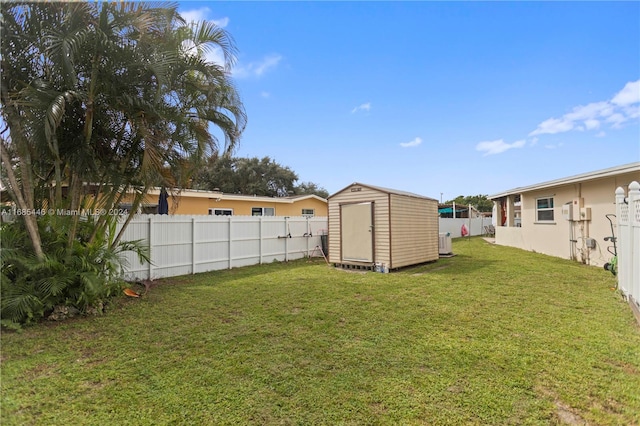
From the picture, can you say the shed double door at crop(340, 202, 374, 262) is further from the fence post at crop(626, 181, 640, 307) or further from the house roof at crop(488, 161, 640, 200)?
the house roof at crop(488, 161, 640, 200)

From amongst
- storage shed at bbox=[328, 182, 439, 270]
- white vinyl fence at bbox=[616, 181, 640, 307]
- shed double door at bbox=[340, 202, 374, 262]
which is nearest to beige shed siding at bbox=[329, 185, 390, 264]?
storage shed at bbox=[328, 182, 439, 270]

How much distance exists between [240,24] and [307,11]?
204 cm

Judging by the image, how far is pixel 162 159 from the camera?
5.33 meters

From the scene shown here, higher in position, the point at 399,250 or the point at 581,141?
the point at 581,141

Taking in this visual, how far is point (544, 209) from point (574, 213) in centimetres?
234

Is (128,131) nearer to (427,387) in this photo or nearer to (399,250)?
(427,387)

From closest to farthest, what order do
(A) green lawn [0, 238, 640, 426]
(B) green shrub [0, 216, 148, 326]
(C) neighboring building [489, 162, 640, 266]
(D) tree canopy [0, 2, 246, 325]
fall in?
(A) green lawn [0, 238, 640, 426] < (B) green shrub [0, 216, 148, 326] < (D) tree canopy [0, 2, 246, 325] < (C) neighboring building [489, 162, 640, 266]

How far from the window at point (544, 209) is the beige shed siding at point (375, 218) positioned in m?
7.80

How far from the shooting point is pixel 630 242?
4594mm

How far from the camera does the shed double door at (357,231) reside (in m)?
8.94

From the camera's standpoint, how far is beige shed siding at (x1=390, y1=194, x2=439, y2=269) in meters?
8.73

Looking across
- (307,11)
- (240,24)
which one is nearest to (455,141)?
(307,11)

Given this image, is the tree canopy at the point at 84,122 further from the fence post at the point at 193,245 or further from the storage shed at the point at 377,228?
the storage shed at the point at 377,228

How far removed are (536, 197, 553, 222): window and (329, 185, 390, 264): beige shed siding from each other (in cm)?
780
